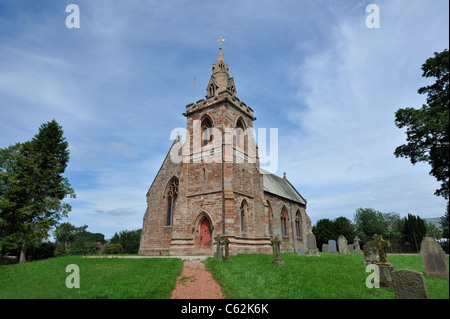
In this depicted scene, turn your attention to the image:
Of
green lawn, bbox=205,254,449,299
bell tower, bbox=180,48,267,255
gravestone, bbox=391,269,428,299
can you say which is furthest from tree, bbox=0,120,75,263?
gravestone, bbox=391,269,428,299

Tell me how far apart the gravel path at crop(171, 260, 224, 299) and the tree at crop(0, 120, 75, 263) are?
1468 centimetres

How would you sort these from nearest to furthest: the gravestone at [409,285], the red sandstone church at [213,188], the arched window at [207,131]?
the gravestone at [409,285], the red sandstone church at [213,188], the arched window at [207,131]

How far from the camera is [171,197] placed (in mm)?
23453

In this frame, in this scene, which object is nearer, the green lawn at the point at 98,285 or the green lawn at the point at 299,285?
the green lawn at the point at 299,285

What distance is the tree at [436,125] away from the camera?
393cm

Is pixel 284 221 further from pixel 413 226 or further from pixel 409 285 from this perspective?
pixel 409 285

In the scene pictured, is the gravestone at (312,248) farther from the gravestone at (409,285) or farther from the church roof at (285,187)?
the gravestone at (409,285)

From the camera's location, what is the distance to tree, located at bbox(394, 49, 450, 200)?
3926mm

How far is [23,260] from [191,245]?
12.6 m

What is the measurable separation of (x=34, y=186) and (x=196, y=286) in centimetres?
1734

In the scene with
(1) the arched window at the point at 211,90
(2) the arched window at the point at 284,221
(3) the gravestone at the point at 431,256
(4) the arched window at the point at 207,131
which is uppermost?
(1) the arched window at the point at 211,90

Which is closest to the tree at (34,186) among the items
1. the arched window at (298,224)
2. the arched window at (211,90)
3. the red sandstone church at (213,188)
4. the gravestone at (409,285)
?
the red sandstone church at (213,188)
